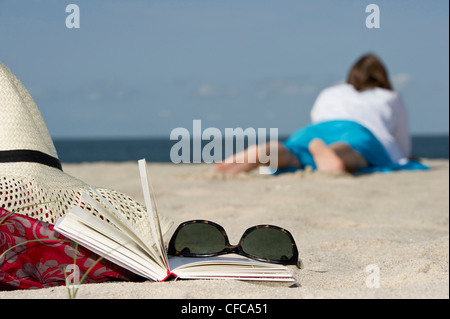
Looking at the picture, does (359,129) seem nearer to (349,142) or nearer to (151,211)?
(349,142)

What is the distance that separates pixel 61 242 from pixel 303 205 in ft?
6.25

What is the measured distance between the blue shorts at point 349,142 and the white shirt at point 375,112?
0.48ft

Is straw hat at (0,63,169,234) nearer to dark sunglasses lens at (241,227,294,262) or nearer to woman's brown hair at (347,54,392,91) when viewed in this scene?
dark sunglasses lens at (241,227,294,262)

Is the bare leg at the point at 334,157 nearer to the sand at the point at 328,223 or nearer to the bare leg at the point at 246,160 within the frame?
the sand at the point at 328,223

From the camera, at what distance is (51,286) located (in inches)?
48.1

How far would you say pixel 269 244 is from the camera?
131cm

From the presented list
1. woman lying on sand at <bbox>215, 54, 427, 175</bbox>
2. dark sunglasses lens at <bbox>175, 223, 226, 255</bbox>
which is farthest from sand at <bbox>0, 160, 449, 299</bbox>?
woman lying on sand at <bbox>215, 54, 427, 175</bbox>

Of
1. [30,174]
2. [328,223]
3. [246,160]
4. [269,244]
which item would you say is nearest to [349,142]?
[246,160]

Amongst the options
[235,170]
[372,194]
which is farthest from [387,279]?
[235,170]

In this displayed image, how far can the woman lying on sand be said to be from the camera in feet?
15.9

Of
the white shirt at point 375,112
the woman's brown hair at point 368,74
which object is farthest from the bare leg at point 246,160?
the woman's brown hair at point 368,74

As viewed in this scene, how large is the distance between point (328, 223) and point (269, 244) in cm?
126

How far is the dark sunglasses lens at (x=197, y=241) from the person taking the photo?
1.33 meters
